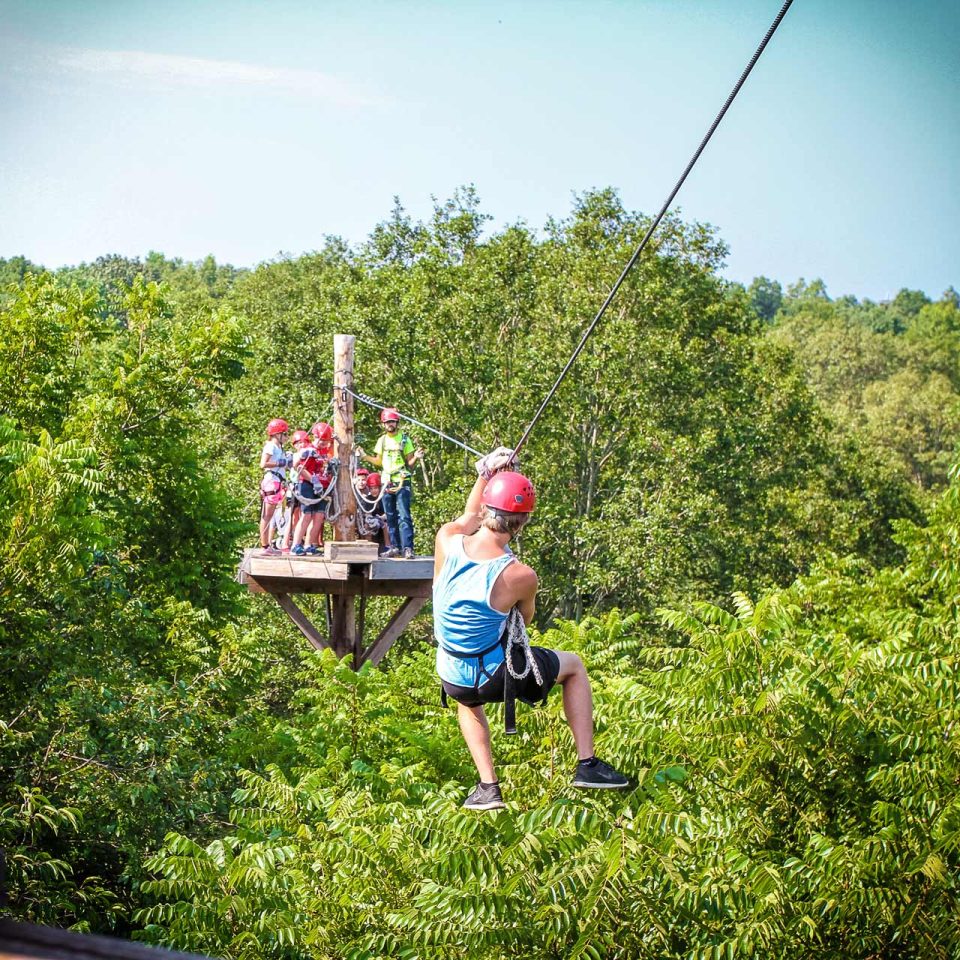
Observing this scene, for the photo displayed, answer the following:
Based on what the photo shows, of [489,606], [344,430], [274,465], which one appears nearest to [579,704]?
[489,606]

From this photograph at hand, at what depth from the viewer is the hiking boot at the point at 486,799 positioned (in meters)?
6.50

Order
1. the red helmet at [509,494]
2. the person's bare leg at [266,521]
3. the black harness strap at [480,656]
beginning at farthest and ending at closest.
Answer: the person's bare leg at [266,521] → the black harness strap at [480,656] → the red helmet at [509,494]

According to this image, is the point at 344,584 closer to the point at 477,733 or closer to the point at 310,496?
the point at 310,496

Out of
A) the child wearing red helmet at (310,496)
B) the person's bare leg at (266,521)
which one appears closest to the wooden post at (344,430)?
the child wearing red helmet at (310,496)

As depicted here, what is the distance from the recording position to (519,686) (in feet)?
20.3

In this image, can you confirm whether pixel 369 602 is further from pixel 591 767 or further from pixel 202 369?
pixel 591 767

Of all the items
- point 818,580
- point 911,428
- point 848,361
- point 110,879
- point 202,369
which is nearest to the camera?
point 110,879

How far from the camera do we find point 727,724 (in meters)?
7.78

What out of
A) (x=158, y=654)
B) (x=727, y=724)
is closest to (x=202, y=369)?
(x=158, y=654)

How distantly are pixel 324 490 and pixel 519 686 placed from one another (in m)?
10.1

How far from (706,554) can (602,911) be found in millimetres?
23634

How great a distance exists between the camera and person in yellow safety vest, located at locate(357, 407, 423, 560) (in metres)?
16.0

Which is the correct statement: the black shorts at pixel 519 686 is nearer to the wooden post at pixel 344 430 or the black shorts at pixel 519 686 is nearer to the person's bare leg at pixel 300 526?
the wooden post at pixel 344 430

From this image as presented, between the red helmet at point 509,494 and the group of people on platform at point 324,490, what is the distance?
369 inches
